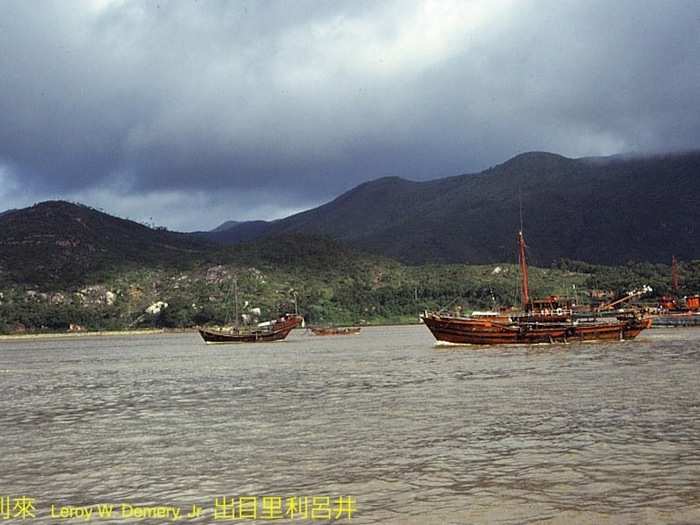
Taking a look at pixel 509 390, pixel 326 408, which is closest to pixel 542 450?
pixel 326 408

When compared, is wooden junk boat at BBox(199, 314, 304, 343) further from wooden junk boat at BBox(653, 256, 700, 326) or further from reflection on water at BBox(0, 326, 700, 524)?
reflection on water at BBox(0, 326, 700, 524)

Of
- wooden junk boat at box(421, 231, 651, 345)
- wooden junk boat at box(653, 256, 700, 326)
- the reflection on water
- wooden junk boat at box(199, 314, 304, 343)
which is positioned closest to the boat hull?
wooden junk boat at box(421, 231, 651, 345)

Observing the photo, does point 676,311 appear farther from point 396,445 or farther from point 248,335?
point 396,445

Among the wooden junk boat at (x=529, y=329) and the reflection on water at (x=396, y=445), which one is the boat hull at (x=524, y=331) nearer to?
the wooden junk boat at (x=529, y=329)

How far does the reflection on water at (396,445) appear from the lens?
15.7 meters

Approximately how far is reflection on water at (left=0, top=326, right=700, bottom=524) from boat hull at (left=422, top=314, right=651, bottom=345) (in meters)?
40.0

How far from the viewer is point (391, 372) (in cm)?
4962

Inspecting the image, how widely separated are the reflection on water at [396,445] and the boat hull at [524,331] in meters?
40.0

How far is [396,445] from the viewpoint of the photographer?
22.0 metres

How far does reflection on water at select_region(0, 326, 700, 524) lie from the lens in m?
15.7

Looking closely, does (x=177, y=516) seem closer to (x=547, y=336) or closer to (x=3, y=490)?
(x=3, y=490)

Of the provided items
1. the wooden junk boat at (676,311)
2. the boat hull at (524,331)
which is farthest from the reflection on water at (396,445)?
the wooden junk boat at (676,311)

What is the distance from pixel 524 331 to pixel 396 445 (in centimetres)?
6439

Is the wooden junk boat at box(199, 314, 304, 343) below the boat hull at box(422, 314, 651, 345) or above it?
above
